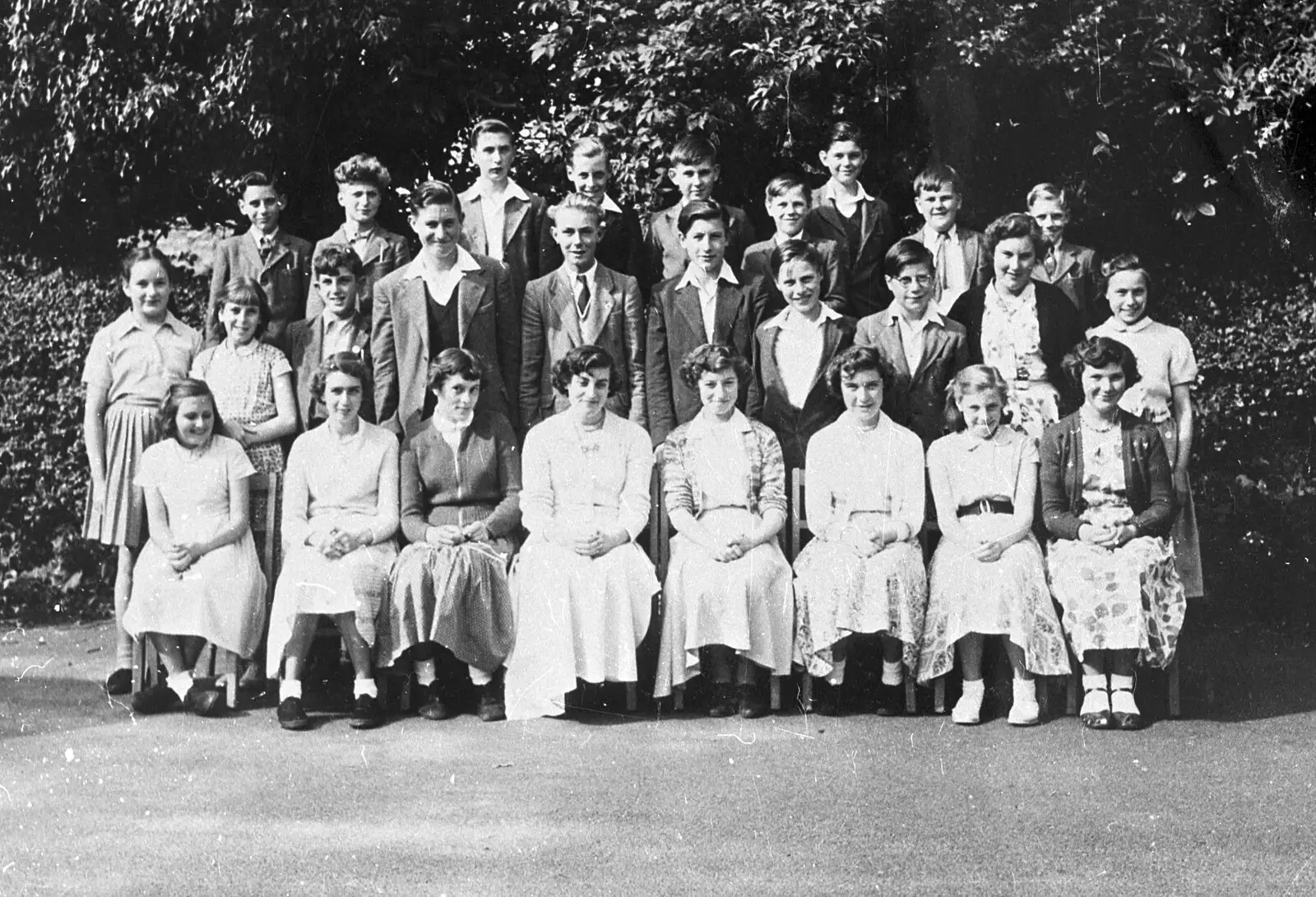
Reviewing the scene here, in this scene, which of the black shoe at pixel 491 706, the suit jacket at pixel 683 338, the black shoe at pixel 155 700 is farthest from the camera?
the suit jacket at pixel 683 338

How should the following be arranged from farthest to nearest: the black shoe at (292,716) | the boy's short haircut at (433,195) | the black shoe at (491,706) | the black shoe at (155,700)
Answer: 1. the boy's short haircut at (433,195)
2. the black shoe at (155,700)
3. the black shoe at (491,706)
4. the black shoe at (292,716)

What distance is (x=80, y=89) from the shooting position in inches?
299

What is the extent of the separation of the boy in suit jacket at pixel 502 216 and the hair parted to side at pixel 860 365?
150 centimetres

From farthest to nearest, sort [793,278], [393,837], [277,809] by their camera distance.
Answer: [793,278], [277,809], [393,837]

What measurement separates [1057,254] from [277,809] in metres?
4.09

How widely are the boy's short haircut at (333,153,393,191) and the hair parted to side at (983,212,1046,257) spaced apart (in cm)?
262

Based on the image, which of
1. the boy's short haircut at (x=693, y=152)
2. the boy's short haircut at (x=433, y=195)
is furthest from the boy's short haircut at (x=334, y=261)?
the boy's short haircut at (x=693, y=152)

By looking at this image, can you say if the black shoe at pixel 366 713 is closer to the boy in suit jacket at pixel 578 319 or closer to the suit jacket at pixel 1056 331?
the boy in suit jacket at pixel 578 319

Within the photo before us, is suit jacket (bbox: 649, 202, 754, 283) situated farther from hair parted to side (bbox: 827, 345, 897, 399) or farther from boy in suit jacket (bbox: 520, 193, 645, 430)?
hair parted to side (bbox: 827, 345, 897, 399)

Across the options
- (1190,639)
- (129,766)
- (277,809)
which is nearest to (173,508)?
(129,766)

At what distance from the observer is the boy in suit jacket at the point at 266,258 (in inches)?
269

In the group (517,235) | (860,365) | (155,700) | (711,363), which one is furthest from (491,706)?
(517,235)

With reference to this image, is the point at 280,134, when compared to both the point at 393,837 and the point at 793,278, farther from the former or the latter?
the point at 393,837

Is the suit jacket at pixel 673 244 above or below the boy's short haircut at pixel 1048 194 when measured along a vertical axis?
below
